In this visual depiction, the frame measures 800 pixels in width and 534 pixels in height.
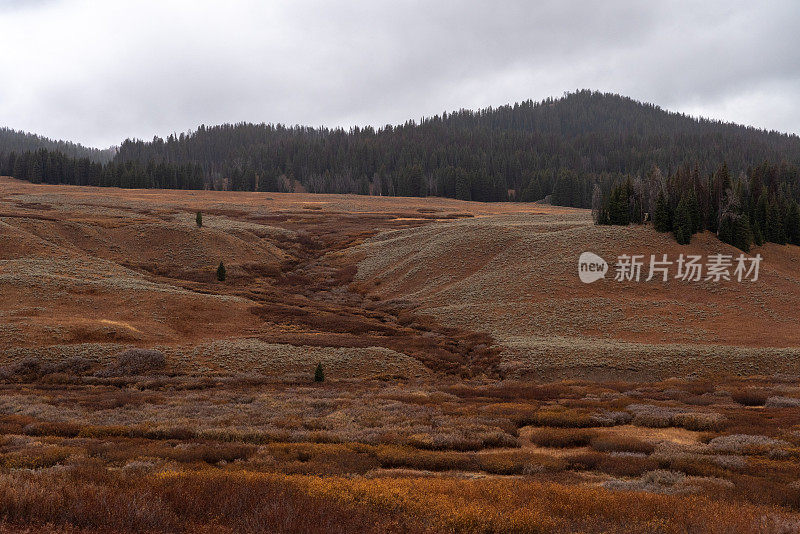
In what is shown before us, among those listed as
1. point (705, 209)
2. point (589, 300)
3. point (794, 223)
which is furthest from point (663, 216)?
point (794, 223)

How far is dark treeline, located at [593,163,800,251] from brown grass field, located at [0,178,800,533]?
3.19 meters

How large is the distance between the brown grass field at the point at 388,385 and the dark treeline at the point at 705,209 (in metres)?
3.19

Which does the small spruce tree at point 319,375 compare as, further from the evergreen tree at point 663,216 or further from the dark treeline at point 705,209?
the evergreen tree at point 663,216

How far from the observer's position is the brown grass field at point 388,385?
793 centimetres

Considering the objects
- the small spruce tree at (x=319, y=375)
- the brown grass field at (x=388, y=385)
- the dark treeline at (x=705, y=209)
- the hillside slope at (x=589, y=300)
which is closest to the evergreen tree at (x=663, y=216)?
the dark treeline at (x=705, y=209)

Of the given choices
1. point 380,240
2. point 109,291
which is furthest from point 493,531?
point 380,240

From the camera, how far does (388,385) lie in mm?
29734

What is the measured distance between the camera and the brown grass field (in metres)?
7.93

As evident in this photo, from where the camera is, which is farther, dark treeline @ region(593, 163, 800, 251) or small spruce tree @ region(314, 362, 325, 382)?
dark treeline @ region(593, 163, 800, 251)

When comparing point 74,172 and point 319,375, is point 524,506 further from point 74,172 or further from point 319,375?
point 74,172

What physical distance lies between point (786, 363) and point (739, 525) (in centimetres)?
3469

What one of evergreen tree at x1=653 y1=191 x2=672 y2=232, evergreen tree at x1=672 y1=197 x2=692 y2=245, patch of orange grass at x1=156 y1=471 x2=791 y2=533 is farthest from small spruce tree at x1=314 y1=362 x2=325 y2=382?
evergreen tree at x1=653 y1=191 x2=672 y2=232

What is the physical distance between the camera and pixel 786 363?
3378 centimetres

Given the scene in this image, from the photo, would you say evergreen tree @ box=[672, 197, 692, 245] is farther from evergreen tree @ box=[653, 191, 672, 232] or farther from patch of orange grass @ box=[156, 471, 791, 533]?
patch of orange grass @ box=[156, 471, 791, 533]
